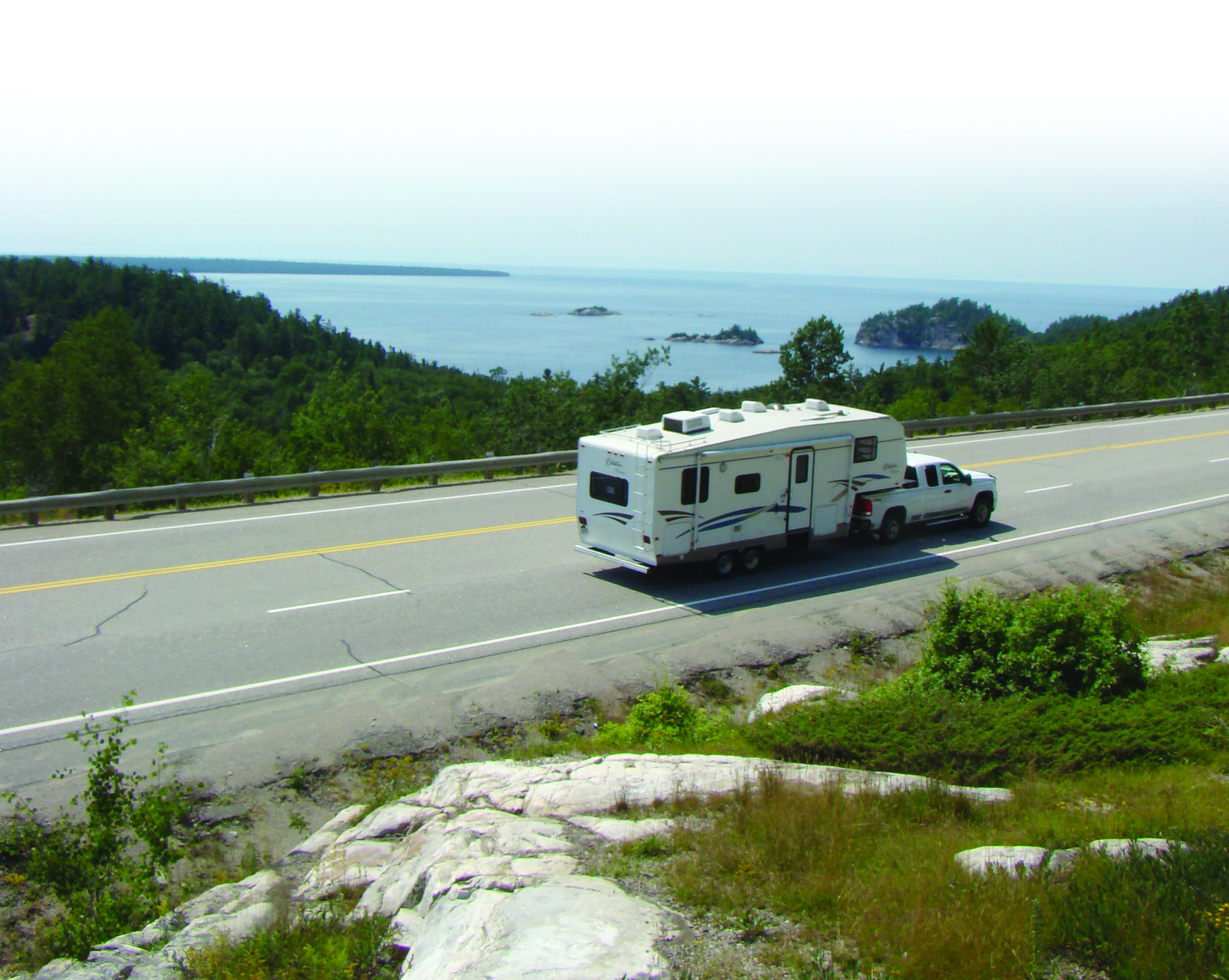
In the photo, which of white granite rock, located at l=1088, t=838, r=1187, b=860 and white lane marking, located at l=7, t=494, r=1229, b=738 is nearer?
white granite rock, located at l=1088, t=838, r=1187, b=860

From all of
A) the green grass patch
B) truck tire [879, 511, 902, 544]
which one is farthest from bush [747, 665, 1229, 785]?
truck tire [879, 511, 902, 544]

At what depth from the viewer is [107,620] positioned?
12703mm

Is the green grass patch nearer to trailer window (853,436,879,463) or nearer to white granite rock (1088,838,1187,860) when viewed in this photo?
white granite rock (1088,838,1187,860)

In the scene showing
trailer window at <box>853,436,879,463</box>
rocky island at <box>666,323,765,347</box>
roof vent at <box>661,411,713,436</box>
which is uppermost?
rocky island at <box>666,323,765,347</box>

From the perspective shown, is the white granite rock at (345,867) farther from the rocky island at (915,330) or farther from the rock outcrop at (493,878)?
the rocky island at (915,330)

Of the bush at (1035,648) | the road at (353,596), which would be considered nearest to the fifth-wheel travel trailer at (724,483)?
the road at (353,596)

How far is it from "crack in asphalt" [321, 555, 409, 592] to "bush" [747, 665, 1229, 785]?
7.29m

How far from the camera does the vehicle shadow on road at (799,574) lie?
15.3m

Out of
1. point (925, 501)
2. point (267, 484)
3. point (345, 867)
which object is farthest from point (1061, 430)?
point (345, 867)

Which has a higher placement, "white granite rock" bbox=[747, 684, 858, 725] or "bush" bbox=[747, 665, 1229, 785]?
"bush" bbox=[747, 665, 1229, 785]

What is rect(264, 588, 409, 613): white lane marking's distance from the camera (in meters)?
13.4

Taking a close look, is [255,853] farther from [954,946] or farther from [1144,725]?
[1144,725]

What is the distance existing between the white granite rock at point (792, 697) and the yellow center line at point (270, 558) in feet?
27.8

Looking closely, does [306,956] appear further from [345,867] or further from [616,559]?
[616,559]
